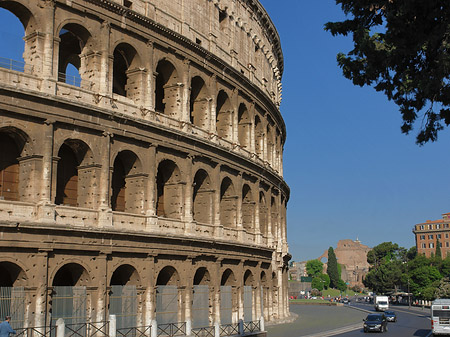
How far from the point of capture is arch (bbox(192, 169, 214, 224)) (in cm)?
3222

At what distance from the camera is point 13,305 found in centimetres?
2144

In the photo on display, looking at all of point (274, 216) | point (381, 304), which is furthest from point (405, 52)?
point (381, 304)

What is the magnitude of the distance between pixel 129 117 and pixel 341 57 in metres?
12.0

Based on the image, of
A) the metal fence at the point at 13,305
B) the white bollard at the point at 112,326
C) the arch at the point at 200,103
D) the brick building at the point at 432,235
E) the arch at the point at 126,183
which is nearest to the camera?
the metal fence at the point at 13,305

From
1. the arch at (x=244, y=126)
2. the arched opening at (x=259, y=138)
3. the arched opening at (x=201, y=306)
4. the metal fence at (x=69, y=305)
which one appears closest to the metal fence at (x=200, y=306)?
the arched opening at (x=201, y=306)

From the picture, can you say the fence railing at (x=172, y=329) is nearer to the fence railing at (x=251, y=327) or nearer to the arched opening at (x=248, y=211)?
the fence railing at (x=251, y=327)

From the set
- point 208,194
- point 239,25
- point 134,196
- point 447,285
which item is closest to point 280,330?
point 208,194

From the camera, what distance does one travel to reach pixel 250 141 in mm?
38344

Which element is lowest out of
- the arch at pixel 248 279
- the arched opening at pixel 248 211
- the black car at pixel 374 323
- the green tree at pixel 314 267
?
the black car at pixel 374 323

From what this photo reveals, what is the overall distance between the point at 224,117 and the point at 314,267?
138 metres

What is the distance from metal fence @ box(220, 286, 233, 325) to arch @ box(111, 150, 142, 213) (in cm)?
750

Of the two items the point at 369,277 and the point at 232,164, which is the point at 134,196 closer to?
the point at 232,164

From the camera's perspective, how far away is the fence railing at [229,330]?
97.0 feet

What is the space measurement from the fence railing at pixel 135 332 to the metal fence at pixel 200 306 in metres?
3.94
